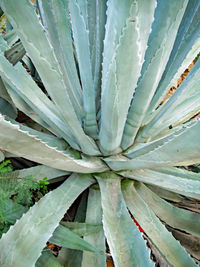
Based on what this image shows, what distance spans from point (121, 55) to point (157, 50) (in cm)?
18

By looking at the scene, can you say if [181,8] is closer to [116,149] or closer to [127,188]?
[116,149]

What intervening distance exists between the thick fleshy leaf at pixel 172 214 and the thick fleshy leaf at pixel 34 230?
27 centimetres

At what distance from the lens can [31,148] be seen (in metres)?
0.63

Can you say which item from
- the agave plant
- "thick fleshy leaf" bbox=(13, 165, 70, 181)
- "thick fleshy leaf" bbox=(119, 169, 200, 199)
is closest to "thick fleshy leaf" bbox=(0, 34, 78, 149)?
the agave plant

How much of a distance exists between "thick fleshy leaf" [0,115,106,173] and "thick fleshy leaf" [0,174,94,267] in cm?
10


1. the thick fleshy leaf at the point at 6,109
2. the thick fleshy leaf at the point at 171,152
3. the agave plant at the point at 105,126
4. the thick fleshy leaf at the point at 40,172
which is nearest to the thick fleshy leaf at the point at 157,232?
the agave plant at the point at 105,126

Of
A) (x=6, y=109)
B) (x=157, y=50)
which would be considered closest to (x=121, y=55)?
(x=157, y=50)

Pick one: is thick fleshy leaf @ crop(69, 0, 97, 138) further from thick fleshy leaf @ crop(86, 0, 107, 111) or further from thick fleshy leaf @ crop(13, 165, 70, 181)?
thick fleshy leaf @ crop(13, 165, 70, 181)

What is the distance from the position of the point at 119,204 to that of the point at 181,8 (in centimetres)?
54

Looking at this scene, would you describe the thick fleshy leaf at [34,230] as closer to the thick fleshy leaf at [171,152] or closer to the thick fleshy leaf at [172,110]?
the thick fleshy leaf at [171,152]

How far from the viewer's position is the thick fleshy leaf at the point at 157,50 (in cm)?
69

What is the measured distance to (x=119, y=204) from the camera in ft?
2.73

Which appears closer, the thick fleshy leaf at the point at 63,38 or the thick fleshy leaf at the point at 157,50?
the thick fleshy leaf at the point at 157,50

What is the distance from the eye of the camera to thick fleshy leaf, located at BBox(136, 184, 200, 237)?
3.04ft
